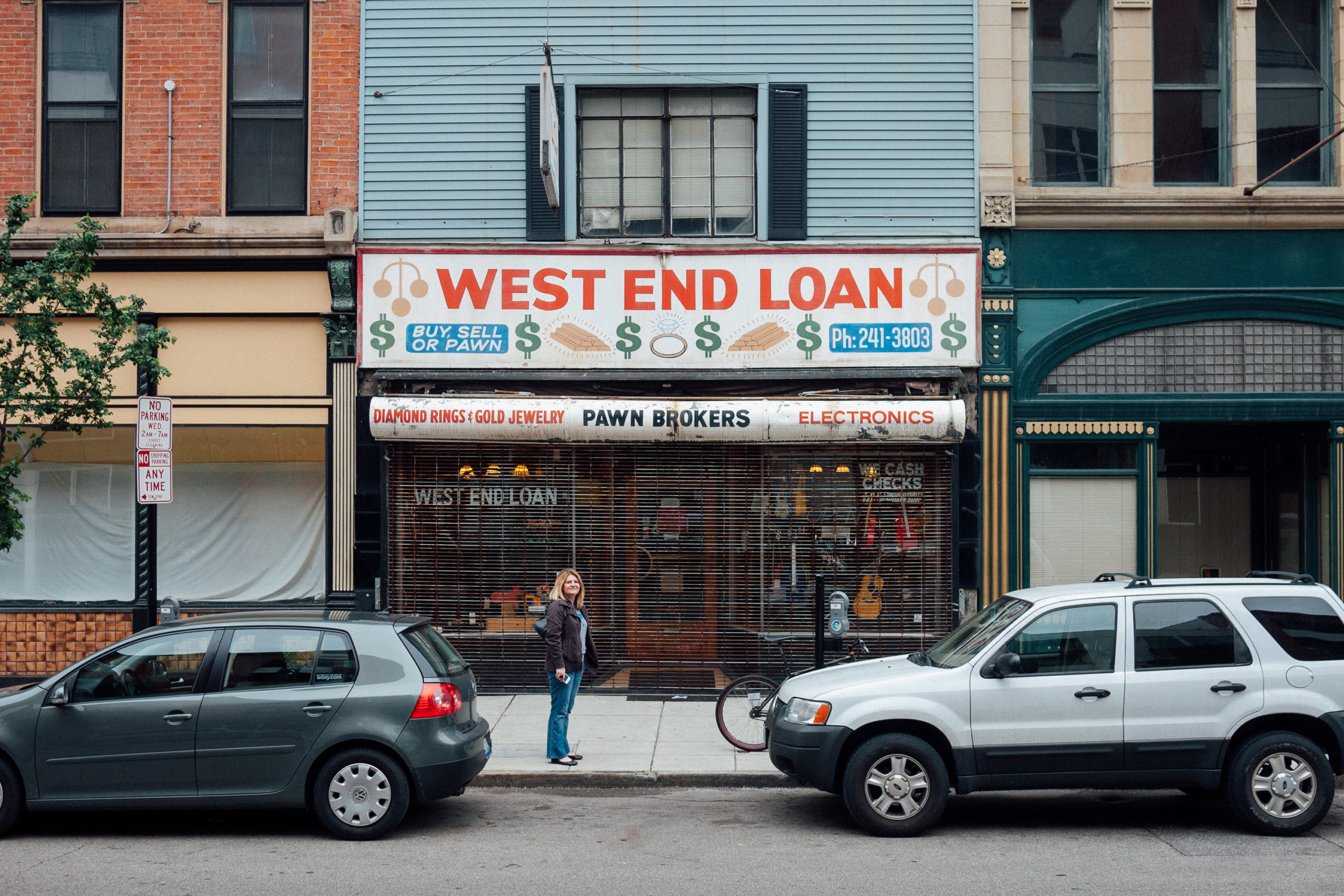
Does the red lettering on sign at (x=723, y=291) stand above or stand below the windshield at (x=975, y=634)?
above

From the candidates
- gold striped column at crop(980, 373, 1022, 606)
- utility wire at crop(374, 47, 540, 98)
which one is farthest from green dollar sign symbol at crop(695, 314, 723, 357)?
utility wire at crop(374, 47, 540, 98)

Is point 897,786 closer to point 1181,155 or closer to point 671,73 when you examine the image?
point 671,73

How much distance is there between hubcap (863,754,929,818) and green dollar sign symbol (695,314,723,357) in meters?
6.26

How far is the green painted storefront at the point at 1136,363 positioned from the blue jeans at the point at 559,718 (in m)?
5.69

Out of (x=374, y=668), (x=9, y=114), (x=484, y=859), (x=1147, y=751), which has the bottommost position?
(x=484, y=859)

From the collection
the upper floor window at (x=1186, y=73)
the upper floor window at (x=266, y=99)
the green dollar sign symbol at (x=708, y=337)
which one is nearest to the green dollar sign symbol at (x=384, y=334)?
the upper floor window at (x=266, y=99)

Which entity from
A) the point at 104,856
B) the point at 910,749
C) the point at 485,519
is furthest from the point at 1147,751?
the point at 485,519

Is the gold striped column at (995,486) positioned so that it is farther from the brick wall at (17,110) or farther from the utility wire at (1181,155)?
the brick wall at (17,110)

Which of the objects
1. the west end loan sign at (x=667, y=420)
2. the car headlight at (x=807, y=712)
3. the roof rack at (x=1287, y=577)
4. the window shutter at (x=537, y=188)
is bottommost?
the car headlight at (x=807, y=712)

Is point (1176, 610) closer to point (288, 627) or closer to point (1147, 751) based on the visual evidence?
point (1147, 751)

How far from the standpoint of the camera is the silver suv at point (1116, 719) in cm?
741

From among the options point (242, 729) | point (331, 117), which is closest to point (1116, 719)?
point (242, 729)

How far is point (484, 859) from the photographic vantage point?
7.02m

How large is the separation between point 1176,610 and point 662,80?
8.40 metres
